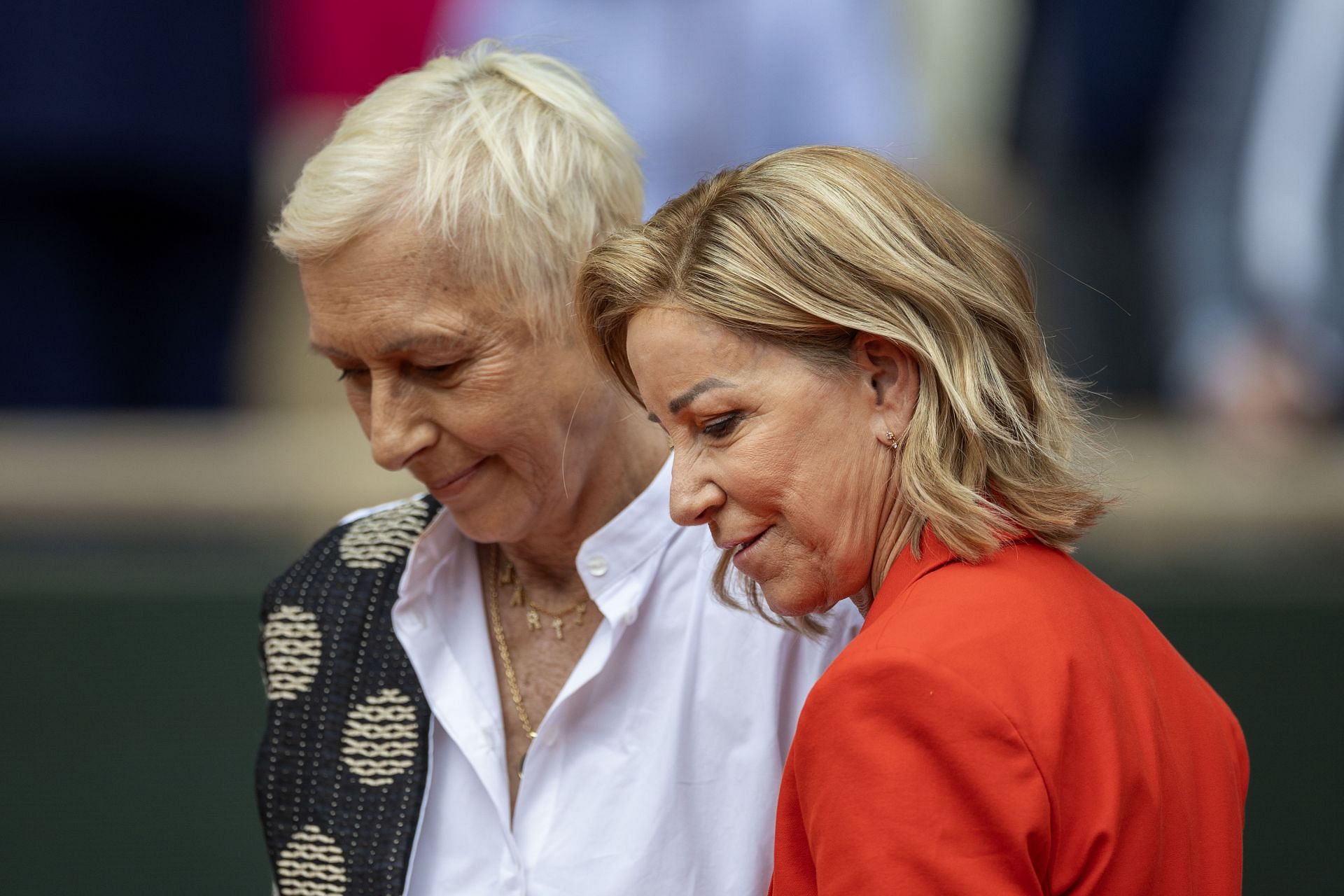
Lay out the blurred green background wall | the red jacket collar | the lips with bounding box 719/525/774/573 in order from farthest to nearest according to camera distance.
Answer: the blurred green background wall → the lips with bounding box 719/525/774/573 → the red jacket collar

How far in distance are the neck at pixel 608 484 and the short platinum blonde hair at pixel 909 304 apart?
522 mm

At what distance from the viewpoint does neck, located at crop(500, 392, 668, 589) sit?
2037 mm

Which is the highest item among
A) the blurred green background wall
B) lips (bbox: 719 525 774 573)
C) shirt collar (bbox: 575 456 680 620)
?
lips (bbox: 719 525 774 573)

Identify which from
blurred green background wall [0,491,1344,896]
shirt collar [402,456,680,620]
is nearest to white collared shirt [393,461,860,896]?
shirt collar [402,456,680,620]

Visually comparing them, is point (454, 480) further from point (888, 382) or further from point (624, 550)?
point (888, 382)

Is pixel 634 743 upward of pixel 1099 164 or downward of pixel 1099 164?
downward

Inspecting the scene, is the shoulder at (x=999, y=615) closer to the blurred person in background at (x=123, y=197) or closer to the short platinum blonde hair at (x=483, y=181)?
the short platinum blonde hair at (x=483, y=181)

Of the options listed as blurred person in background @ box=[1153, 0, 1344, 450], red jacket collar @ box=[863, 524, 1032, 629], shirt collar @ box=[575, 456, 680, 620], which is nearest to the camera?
red jacket collar @ box=[863, 524, 1032, 629]

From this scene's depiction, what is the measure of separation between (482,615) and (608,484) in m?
0.25

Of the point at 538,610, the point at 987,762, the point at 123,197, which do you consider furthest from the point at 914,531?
the point at 123,197

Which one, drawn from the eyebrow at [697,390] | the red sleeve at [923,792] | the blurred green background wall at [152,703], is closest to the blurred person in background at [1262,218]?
the blurred green background wall at [152,703]

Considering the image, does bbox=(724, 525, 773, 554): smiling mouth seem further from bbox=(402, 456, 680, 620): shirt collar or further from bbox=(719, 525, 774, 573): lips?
bbox=(402, 456, 680, 620): shirt collar

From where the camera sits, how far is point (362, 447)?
4332 millimetres

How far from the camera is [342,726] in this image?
2.01 metres
